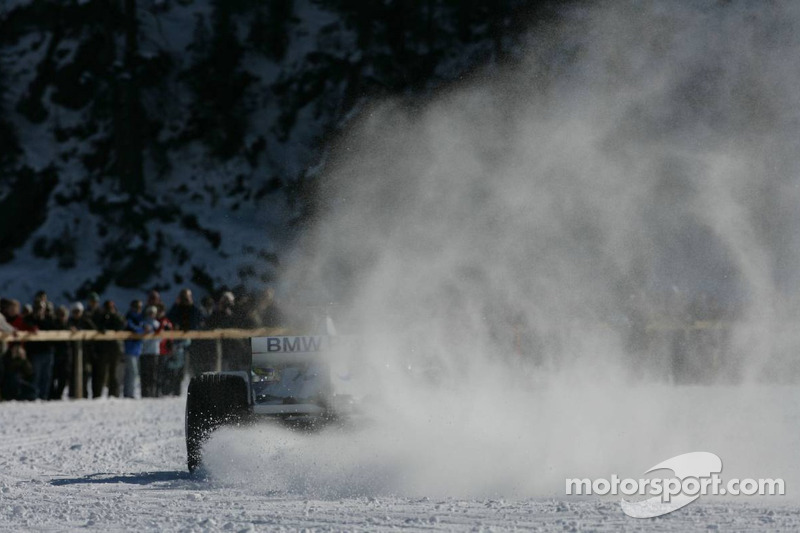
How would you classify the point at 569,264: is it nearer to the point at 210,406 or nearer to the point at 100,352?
the point at 100,352

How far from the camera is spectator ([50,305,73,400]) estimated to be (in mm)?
18594

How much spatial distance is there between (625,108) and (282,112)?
43.0 ft

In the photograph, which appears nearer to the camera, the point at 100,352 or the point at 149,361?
A: the point at 100,352

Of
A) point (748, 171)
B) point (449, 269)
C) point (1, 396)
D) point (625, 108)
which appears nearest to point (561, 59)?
point (625, 108)

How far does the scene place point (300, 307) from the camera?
30.1ft

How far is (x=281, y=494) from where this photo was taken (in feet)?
26.0

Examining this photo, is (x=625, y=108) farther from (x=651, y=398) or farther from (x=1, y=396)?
(x=1, y=396)

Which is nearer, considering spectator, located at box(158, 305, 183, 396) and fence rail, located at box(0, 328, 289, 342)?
fence rail, located at box(0, 328, 289, 342)

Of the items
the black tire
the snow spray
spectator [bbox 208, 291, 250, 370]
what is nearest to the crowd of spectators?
the snow spray

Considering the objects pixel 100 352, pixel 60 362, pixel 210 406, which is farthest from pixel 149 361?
pixel 210 406

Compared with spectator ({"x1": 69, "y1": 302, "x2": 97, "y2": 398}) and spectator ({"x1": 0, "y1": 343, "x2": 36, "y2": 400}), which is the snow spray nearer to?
spectator ({"x1": 69, "y1": 302, "x2": 97, "y2": 398})

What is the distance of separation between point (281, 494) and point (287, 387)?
3.55 ft

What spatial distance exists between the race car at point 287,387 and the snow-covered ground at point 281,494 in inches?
5.7

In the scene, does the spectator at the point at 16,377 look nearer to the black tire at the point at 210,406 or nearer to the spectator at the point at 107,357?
the spectator at the point at 107,357
